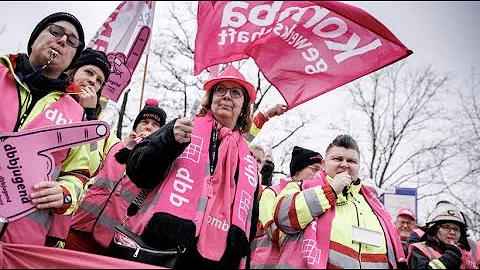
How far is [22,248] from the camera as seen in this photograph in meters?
1.95

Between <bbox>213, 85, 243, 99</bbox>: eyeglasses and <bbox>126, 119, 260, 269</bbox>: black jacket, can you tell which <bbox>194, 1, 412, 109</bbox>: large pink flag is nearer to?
<bbox>213, 85, 243, 99</bbox>: eyeglasses

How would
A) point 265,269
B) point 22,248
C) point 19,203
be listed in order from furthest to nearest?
1. point 19,203
2. point 22,248
3. point 265,269

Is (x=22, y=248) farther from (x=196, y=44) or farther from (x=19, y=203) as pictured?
(x=196, y=44)

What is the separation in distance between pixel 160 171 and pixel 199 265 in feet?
1.87

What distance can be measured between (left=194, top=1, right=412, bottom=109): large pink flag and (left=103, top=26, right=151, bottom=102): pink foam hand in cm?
212

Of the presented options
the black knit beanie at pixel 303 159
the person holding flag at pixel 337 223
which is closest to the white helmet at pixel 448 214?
the black knit beanie at pixel 303 159

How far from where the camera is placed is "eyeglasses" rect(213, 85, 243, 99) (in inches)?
123

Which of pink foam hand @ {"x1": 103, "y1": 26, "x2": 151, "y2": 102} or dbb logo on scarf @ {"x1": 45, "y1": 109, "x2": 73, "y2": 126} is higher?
pink foam hand @ {"x1": 103, "y1": 26, "x2": 151, "y2": 102}

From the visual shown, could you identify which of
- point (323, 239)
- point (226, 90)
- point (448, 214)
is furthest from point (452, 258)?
point (226, 90)

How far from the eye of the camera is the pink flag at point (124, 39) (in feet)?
17.9

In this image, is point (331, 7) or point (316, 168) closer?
point (331, 7)

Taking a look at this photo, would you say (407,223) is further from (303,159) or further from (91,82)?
(91,82)

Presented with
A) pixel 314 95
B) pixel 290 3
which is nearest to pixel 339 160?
pixel 314 95

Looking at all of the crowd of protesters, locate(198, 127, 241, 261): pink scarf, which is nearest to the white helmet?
the crowd of protesters
